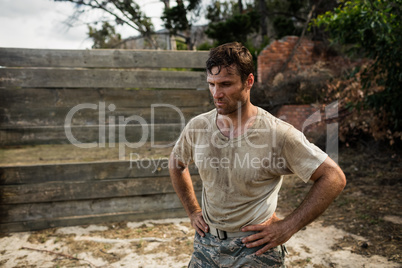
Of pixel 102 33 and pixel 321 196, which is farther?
pixel 102 33

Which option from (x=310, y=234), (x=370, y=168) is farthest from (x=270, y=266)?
(x=370, y=168)

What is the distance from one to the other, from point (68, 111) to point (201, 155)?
305 centimetres

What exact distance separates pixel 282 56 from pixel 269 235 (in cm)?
1118

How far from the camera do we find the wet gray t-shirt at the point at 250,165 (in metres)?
1.79

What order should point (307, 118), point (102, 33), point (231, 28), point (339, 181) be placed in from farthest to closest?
point (102, 33) < point (231, 28) < point (307, 118) < point (339, 181)

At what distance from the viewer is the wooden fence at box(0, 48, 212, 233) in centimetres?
432

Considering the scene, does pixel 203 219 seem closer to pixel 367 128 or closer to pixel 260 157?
pixel 260 157

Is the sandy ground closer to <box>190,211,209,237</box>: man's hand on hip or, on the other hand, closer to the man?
<box>190,211,209,237</box>: man's hand on hip

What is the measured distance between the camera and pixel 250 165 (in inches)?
73.0

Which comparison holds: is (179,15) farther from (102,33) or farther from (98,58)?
(98,58)

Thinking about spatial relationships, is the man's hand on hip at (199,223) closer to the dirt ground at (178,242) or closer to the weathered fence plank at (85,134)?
the dirt ground at (178,242)

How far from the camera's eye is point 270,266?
6.17ft

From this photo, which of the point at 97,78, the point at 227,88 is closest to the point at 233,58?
the point at 227,88

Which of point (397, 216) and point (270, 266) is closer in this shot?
point (270, 266)
